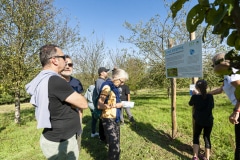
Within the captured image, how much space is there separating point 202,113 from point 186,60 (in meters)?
0.99

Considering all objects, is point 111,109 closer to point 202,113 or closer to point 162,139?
point 202,113

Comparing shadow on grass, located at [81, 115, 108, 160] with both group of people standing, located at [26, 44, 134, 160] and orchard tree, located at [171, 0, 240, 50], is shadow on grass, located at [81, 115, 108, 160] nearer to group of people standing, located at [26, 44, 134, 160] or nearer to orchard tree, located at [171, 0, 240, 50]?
group of people standing, located at [26, 44, 134, 160]

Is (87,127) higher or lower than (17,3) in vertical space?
lower

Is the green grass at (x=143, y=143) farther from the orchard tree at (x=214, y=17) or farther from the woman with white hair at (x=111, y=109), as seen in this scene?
the orchard tree at (x=214, y=17)

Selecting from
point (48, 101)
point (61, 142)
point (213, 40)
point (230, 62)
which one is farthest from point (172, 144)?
point (213, 40)

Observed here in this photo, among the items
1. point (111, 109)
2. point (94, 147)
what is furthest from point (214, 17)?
point (94, 147)

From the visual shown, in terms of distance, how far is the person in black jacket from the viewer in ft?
12.1

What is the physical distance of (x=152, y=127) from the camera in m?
6.36

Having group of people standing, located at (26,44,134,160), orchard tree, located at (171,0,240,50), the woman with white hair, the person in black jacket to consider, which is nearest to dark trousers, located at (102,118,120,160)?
the woman with white hair

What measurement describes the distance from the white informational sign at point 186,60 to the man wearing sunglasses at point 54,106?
2.21 m

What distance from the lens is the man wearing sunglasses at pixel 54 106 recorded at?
1971mm

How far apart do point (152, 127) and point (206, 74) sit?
6950 mm

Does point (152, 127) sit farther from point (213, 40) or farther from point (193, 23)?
point (213, 40)

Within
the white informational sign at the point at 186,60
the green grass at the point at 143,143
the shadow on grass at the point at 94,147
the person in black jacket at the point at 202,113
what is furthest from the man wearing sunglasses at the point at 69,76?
the person in black jacket at the point at 202,113
